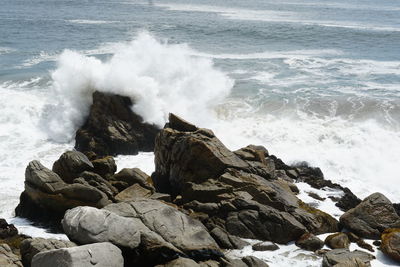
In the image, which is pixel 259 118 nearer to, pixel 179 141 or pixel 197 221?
pixel 179 141

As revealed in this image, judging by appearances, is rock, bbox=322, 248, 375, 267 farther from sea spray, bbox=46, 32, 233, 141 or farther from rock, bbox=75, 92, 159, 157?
sea spray, bbox=46, 32, 233, 141

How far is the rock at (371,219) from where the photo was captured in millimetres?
15062

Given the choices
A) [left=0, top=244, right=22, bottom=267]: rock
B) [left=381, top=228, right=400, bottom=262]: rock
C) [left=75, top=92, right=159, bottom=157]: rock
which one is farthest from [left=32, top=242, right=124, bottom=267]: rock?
[left=75, top=92, right=159, bottom=157]: rock

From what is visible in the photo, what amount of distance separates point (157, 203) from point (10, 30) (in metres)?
50.2

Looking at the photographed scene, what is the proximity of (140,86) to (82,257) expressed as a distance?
17.2 metres

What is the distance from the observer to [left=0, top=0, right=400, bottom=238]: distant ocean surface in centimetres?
2353

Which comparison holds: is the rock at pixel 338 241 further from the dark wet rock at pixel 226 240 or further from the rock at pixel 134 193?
the rock at pixel 134 193

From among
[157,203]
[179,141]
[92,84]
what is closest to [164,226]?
[157,203]

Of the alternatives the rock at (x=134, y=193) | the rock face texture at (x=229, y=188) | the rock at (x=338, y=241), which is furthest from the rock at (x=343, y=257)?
the rock at (x=134, y=193)

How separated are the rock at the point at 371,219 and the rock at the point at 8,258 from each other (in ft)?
33.7

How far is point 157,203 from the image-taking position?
13.8 meters

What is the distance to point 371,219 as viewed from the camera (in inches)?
607

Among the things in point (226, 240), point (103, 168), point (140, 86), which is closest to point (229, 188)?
point (226, 240)

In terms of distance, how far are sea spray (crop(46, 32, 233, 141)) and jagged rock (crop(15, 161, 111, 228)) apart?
942 centimetres
